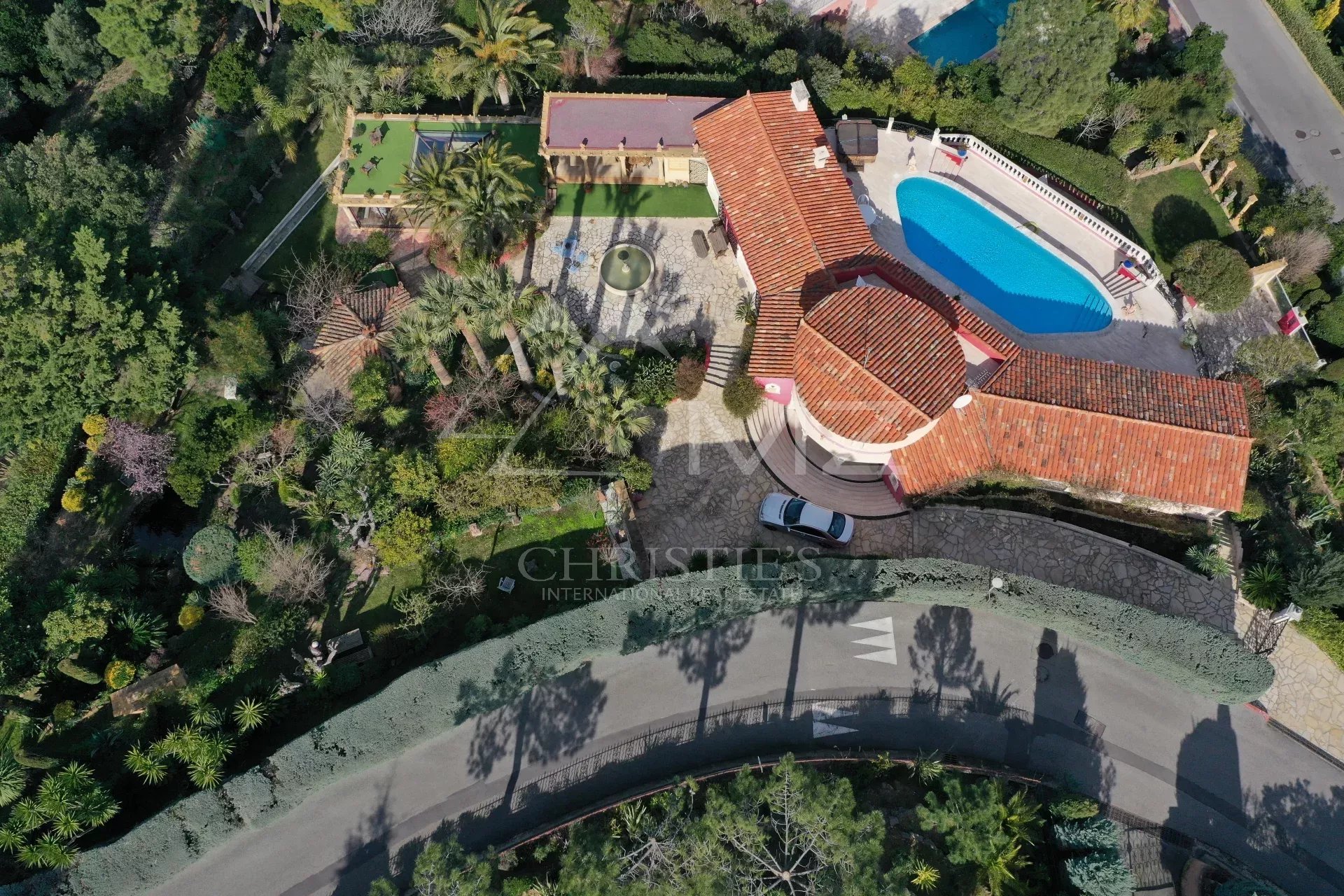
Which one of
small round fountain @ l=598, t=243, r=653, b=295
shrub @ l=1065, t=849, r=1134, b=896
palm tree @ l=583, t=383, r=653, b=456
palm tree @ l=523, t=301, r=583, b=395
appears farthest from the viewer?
small round fountain @ l=598, t=243, r=653, b=295

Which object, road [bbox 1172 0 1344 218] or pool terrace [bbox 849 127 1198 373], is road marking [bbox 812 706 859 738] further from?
road [bbox 1172 0 1344 218]

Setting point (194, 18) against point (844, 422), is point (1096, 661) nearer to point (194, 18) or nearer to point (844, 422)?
point (844, 422)

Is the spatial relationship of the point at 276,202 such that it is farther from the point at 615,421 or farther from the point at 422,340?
the point at 615,421

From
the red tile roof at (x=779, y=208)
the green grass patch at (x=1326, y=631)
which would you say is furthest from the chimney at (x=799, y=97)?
the green grass patch at (x=1326, y=631)

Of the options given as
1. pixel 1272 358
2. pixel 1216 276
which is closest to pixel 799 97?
pixel 1216 276

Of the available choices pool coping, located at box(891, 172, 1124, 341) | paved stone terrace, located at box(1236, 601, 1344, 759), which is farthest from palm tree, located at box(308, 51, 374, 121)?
paved stone terrace, located at box(1236, 601, 1344, 759)

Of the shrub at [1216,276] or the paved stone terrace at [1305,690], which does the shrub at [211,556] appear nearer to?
the paved stone terrace at [1305,690]

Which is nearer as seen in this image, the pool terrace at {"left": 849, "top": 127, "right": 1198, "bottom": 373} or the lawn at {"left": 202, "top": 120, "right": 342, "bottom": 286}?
the pool terrace at {"left": 849, "top": 127, "right": 1198, "bottom": 373}
